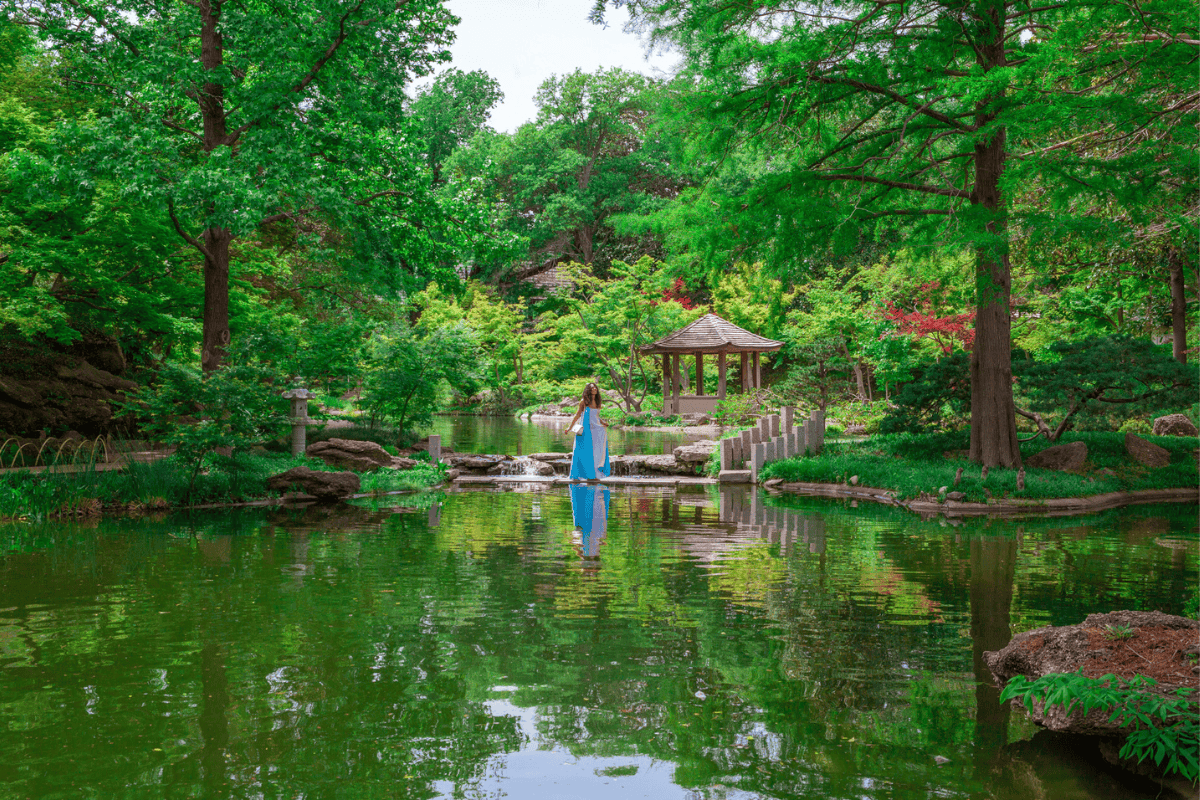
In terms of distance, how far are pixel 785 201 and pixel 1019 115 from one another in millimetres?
3168

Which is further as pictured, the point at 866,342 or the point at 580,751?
the point at 866,342

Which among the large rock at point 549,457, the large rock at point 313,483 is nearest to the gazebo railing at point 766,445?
the large rock at point 549,457

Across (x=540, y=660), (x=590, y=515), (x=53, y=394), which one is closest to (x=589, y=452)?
(x=590, y=515)

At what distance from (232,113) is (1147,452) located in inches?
641

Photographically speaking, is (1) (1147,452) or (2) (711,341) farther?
(2) (711,341)

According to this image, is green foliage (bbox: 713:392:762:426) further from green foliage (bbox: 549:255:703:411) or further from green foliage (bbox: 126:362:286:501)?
green foliage (bbox: 126:362:286:501)

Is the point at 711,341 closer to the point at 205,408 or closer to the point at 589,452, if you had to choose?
the point at 589,452

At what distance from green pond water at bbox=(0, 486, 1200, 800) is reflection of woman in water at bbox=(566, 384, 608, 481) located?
6.19 meters

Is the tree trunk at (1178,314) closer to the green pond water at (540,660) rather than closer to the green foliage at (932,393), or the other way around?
the green foliage at (932,393)

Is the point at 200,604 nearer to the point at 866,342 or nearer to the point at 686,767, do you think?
the point at 686,767

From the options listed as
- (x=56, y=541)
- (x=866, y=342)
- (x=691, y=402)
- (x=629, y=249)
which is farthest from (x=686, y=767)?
(x=629, y=249)

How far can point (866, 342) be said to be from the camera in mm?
27125

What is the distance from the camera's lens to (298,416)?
16.6m

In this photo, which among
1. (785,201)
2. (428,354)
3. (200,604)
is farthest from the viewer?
(428,354)
